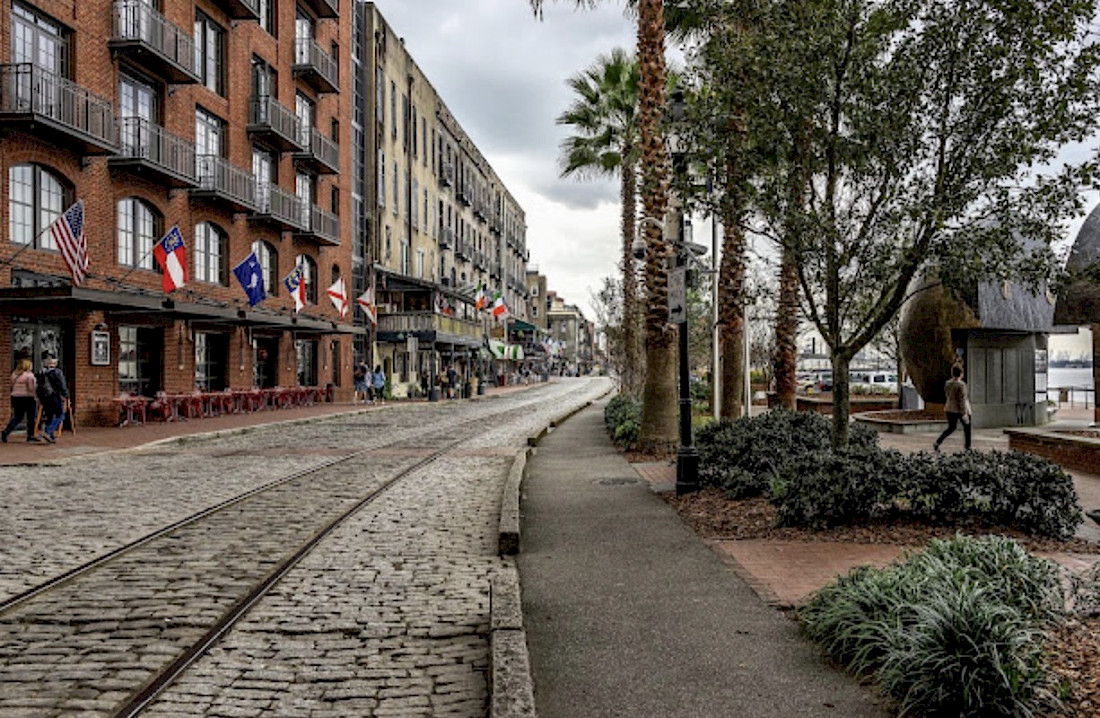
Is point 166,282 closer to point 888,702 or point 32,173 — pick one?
point 32,173

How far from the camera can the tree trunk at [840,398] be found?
9523mm

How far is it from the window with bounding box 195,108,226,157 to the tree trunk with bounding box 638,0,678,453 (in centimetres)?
1695

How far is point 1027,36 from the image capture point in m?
7.94

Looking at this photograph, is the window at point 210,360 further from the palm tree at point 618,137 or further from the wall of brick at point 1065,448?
the wall of brick at point 1065,448

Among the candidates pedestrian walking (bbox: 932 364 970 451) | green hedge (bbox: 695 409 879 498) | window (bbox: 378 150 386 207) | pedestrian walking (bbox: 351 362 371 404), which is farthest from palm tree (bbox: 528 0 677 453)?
window (bbox: 378 150 386 207)

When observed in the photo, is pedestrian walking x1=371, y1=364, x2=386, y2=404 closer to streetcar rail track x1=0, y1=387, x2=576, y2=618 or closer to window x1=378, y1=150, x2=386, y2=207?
window x1=378, y1=150, x2=386, y2=207

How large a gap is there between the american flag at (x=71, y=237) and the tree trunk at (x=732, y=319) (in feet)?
41.1

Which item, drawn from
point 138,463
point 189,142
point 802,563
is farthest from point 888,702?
point 189,142

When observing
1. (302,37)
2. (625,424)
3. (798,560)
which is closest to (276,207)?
(302,37)

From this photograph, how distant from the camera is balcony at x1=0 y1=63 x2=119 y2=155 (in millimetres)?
18062

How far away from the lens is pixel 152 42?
22.8 meters

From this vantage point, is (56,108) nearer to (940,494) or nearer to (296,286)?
(296,286)

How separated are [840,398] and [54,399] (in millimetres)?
14972

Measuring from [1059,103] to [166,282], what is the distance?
60.9 feet
